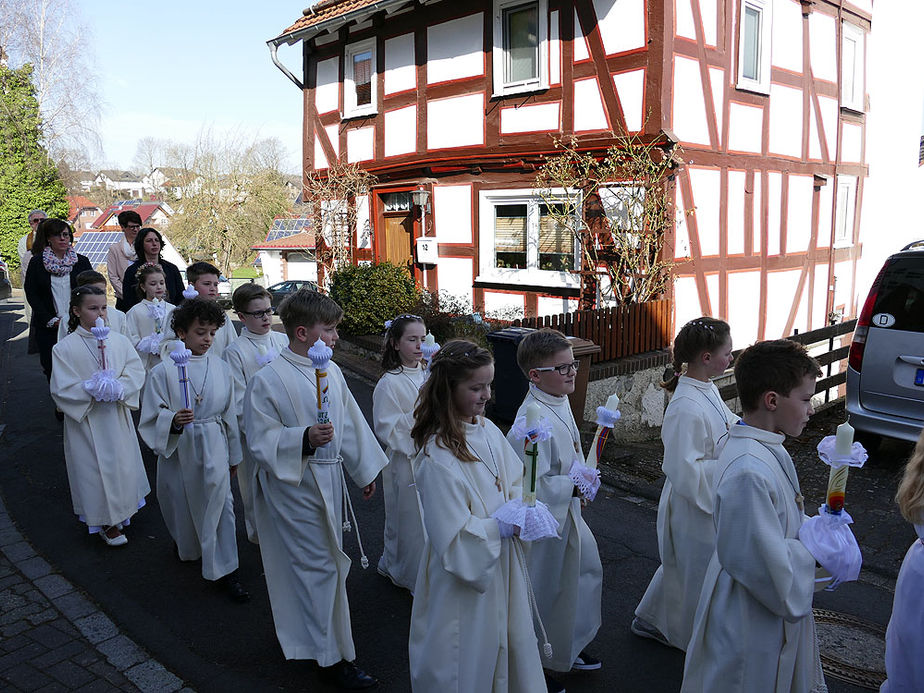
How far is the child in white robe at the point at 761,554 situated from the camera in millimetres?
2410

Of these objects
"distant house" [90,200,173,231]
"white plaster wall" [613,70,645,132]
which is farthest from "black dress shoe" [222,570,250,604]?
"distant house" [90,200,173,231]

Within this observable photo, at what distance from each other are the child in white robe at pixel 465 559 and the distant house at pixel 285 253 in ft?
111

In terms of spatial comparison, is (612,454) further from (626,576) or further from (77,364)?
(77,364)

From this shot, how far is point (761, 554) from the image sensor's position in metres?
2.40

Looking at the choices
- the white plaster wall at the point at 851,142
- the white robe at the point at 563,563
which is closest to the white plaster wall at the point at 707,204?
the white plaster wall at the point at 851,142

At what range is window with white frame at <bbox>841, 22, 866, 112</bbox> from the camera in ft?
46.9

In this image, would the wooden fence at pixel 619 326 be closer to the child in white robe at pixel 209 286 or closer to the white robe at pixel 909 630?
the child in white robe at pixel 209 286

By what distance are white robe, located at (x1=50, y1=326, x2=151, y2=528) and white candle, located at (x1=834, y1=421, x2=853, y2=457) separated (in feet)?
15.7

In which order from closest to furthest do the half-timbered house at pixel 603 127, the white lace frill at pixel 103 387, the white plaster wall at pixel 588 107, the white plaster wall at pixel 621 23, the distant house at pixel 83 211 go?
the white lace frill at pixel 103 387, the white plaster wall at pixel 621 23, the half-timbered house at pixel 603 127, the white plaster wall at pixel 588 107, the distant house at pixel 83 211

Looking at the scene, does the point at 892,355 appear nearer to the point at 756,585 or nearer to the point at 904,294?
the point at 904,294

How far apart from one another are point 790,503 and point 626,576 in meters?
2.46

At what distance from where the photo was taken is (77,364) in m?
5.31

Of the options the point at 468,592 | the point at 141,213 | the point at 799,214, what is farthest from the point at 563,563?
the point at 141,213

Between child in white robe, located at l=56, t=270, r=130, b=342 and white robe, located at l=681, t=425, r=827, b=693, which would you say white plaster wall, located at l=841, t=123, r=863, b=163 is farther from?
white robe, located at l=681, t=425, r=827, b=693
